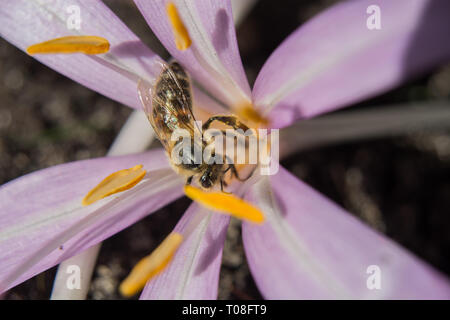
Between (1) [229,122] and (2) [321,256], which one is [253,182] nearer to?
(1) [229,122]

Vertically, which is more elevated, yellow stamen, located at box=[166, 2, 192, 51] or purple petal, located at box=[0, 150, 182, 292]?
yellow stamen, located at box=[166, 2, 192, 51]

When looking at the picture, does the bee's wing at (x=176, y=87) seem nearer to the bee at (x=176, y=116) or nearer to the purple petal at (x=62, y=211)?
the bee at (x=176, y=116)

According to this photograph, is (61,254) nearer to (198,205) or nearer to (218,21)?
(198,205)

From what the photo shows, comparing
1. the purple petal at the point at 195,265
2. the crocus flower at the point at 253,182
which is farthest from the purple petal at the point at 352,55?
the purple petal at the point at 195,265

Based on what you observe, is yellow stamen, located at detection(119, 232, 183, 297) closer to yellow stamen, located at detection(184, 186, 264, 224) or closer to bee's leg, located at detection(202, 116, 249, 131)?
yellow stamen, located at detection(184, 186, 264, 224)

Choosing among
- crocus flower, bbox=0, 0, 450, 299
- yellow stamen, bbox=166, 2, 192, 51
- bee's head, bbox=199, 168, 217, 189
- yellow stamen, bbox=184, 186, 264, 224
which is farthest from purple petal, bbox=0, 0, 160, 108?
yellow stamen, bbox=184, 186, 264, 224

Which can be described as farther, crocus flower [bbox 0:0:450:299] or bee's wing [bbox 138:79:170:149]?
bee's wing [bbox 138:79:170:149]
